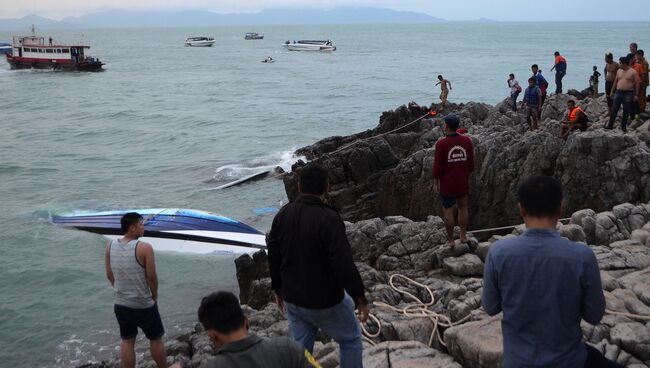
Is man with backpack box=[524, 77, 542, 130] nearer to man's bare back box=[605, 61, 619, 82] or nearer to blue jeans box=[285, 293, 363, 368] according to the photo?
man's bare back box=[605, 61, 619, 82]

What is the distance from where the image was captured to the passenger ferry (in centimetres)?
7950

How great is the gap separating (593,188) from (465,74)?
67577 mm

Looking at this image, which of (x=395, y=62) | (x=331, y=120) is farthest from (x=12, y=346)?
(x=395, y=62)

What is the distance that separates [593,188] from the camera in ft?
42.9

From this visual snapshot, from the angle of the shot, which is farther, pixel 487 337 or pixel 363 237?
pixel 363 237


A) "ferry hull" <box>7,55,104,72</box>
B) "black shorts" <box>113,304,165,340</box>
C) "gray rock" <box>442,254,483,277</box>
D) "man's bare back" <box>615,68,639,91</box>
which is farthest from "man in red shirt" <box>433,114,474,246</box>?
"ferry hull" <box>7,55,104,72</box>

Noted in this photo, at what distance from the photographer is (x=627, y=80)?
1414 cm

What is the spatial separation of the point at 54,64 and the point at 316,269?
8424cm

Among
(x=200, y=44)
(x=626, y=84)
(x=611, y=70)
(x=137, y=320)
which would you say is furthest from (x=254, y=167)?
(x=200, y=44)

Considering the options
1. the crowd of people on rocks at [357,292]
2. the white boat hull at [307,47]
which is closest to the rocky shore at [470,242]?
the crowd of people on rocks at [357,292]

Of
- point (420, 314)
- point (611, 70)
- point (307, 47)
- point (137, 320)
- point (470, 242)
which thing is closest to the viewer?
point (137, 320)

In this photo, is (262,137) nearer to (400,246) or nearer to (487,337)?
(400,246)

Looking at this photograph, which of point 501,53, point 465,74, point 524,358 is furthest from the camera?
point 501,53

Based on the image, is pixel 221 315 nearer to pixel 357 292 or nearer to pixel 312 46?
pixel 357 292
